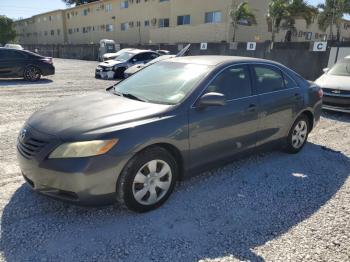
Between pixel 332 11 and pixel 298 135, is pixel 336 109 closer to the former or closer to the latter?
pixel 298 135

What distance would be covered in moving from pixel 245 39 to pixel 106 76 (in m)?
18.9

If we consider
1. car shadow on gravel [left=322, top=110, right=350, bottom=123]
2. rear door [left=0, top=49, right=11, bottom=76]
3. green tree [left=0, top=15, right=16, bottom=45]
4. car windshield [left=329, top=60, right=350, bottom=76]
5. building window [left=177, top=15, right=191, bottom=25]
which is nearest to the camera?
car shadow on gravel [left=322, top=110, right=350, bottom=123]

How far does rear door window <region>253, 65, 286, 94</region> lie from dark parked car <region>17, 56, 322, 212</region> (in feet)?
0.05

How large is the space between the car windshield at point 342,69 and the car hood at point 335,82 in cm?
28

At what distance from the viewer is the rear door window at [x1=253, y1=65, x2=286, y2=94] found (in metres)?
4.53

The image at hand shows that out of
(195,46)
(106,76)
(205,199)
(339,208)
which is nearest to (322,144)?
(339,208)

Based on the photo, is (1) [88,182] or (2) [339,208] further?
(2) [339,208]

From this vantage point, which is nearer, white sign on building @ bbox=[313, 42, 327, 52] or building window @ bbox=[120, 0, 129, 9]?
white sign on building @ bbox=[313, 42, 327, 52]

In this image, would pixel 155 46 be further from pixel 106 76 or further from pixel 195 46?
pixel 106 76

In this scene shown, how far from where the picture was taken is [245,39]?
3069cm

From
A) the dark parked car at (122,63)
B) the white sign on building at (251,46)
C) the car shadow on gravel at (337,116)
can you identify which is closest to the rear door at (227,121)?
the car shadow on gravel at (337,116)

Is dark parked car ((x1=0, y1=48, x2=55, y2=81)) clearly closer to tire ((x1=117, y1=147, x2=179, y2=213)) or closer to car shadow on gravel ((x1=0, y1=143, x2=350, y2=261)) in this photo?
car shadow on gravel ((x1=0, y1=143, x2=350, y2=261))

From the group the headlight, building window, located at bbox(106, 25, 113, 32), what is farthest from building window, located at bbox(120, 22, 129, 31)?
the headlight

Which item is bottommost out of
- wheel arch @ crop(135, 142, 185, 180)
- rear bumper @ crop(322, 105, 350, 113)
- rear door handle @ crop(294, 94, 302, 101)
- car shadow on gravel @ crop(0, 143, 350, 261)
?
car shadow on gravel @ crop(0, 143, 350, 261)
